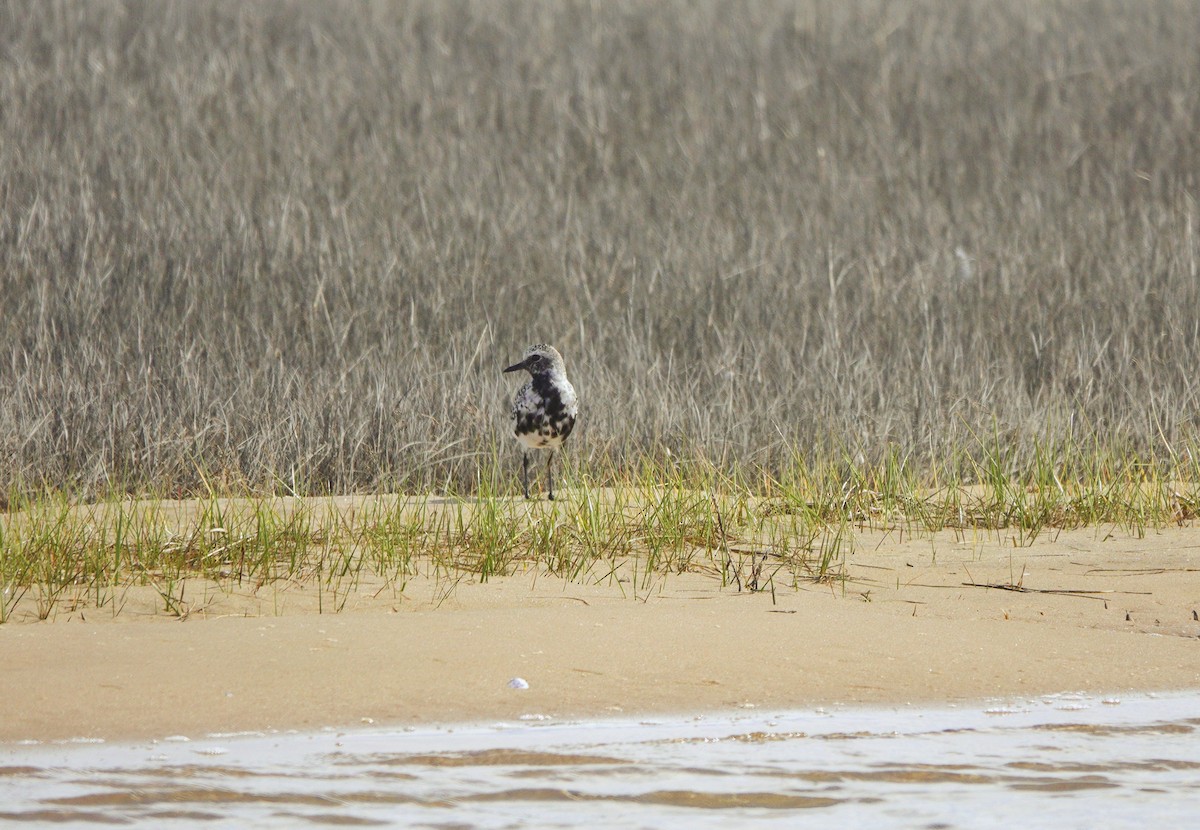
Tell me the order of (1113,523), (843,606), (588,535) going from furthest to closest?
(1113,523) → (588,535) → (843,606)

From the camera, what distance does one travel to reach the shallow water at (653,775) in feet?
10.2

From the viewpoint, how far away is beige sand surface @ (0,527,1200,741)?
404 centimetres

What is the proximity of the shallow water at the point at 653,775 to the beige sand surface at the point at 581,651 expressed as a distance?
0.20m

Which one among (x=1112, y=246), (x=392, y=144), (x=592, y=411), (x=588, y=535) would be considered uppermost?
(x=392, y=144)

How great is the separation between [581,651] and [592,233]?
27.3 ft

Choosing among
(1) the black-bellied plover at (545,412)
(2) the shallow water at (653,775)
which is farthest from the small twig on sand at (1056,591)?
(1) the black-bellied plover at (545,412)

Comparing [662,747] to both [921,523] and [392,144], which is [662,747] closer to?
[921,523]

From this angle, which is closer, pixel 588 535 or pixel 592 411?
pixel 588 535

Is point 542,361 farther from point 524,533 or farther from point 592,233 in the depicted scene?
point 592,233

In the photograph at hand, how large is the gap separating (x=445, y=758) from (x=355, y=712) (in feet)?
1.65

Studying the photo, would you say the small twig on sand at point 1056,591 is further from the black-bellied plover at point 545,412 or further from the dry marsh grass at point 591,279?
the black-bellied plover at point 545,412

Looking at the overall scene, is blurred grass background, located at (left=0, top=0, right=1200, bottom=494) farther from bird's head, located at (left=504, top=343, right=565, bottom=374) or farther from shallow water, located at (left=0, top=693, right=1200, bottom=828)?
shallow water, located at (left=0, top=693, right=1200, bottom=828)

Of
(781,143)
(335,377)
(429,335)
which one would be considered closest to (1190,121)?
(781,143)

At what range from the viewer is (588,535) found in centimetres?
589
